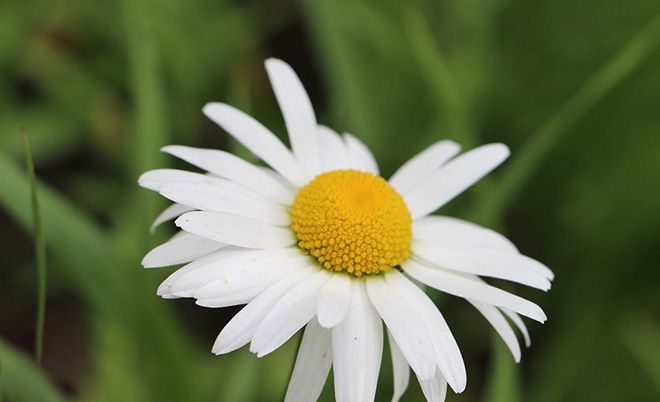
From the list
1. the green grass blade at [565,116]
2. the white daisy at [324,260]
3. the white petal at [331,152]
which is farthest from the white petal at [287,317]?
the green grass blade at [565,116]

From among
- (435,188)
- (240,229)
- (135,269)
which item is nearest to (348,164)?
(435,188)

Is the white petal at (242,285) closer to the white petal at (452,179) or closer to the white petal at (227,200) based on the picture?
the white petal at (227,200)

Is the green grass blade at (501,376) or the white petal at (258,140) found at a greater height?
the white petal at (258,140)

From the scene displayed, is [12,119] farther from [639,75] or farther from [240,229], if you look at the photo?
[639,75]

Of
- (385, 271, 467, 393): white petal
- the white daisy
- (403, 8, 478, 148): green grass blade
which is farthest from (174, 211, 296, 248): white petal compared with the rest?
(403, 8, 478, 148): green grass blade

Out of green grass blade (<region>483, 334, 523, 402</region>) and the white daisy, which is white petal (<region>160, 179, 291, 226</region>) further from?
green grass blade (<region>483, 334, 523, 402</region>)
